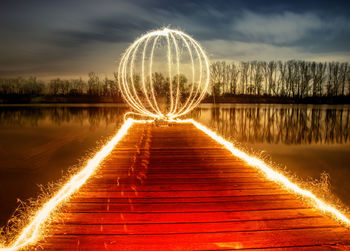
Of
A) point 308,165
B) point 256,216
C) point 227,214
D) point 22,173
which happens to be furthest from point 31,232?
point 308,165

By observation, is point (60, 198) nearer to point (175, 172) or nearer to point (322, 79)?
point (175, 172)

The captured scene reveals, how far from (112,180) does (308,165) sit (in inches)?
252

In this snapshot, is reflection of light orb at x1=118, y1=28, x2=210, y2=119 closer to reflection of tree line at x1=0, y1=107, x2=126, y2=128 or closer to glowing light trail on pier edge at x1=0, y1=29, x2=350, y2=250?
glowing light trail on pier edge at x1=0, y1=29, x2=350, y2=250

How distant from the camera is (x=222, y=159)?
18.0 feet

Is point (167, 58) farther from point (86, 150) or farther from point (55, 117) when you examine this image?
point (55, 117)

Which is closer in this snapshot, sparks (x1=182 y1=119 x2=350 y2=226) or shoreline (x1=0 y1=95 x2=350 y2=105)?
sparks (x1=182 y1=119 x2=350 y2=226)

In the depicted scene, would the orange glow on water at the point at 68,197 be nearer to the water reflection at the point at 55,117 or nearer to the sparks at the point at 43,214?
the sparks at the point at 43,214

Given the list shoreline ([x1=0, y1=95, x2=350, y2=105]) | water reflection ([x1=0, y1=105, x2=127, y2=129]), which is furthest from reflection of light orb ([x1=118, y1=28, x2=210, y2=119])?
shoreline ([x1=0, y1=95, x2=350, y2=105])

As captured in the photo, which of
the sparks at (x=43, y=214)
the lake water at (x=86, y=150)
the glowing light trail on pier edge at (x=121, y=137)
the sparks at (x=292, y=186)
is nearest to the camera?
the sparks at (x=43, y=214)

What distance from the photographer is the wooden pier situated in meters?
2.47

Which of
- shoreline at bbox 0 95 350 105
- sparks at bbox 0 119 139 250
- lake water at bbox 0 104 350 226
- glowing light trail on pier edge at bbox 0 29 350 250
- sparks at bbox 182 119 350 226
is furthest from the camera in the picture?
shoreline at bbox 0 95 350 105

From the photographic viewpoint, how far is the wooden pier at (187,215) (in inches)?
97.3

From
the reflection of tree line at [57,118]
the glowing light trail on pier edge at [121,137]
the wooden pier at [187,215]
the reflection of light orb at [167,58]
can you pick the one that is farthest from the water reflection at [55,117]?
the wooden pier at [187,215]

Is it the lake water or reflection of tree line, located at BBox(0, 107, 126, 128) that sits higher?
reflection of tree line, located at BBox(0, 107, 126, 128)
